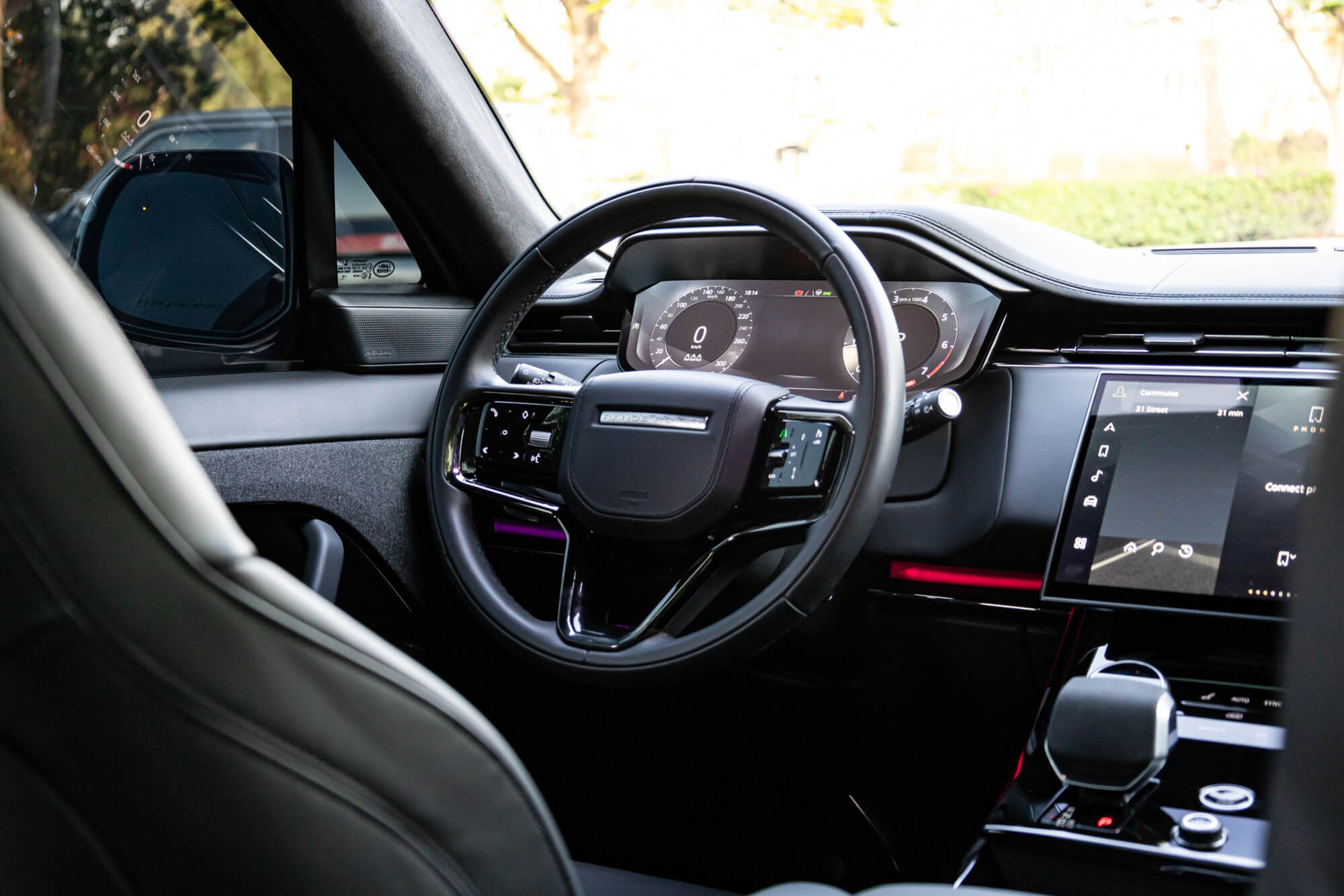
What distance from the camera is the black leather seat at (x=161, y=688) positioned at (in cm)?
53

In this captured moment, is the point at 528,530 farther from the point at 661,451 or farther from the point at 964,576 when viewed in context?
the point at 964,576

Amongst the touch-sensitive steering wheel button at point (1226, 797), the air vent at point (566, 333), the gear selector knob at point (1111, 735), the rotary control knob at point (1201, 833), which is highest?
the air vent at point (566, 333)

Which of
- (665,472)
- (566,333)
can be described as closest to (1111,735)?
(665,472)

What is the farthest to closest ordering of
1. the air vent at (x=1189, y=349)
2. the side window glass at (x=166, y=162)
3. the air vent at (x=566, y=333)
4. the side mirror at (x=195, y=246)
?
1. the air vent at (x=566, y=333)
2. the side mirror at (x=195, y=246)
3. the side window glass at (x=166, y=162)
4. the air vent at (x=1189, y=349)

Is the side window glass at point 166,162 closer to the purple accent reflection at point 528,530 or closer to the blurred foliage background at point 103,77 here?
the blurred foliage background at point 103,77

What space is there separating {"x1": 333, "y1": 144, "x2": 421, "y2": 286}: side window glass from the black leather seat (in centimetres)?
166

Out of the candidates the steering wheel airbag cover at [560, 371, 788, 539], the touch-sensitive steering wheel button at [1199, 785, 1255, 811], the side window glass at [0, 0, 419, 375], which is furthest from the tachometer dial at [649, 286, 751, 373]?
the touch-sensitive steering wheel button at [1199, 785, 1255, 811]

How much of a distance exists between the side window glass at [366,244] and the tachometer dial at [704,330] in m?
0.55

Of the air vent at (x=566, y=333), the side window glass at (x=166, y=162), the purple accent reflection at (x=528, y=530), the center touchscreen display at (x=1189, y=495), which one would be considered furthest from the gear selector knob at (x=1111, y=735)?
the side window glass at (x=166, y=162)

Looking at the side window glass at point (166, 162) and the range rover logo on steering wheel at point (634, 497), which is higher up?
the side window glass at point (166, 162)

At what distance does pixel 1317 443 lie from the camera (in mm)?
446

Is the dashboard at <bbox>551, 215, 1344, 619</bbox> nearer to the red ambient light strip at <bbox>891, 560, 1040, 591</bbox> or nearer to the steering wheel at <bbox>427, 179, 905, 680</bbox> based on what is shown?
the red ambient light strip at <bbox>891, 560, 1040, 591</bbox>

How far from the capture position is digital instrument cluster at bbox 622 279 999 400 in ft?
5.89

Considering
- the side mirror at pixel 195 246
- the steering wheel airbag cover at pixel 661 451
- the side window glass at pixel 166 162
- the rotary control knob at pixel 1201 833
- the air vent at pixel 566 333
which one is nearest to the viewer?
the rotary control knob at pixel 1201 833
